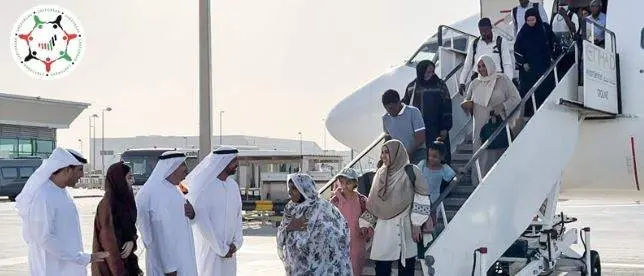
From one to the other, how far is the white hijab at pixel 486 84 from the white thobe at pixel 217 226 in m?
2.84

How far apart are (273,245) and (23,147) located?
147ft

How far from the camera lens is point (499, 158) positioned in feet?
28.1

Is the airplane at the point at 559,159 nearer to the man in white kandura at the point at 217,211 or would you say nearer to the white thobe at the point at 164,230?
the man in white kandura at the point at 217,211

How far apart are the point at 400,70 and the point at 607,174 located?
4.79m

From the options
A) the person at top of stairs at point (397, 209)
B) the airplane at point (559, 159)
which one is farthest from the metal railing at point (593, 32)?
the person at top of stairs at point (397, 209)

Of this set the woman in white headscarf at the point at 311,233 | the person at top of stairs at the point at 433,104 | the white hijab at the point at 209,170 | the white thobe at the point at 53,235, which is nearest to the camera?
the white thobe at the point at 53,235

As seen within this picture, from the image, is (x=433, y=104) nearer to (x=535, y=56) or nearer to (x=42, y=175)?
(x=535, y=56)

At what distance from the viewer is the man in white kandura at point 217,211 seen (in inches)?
297

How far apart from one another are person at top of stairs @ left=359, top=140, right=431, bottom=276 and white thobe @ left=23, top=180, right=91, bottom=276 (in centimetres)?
267

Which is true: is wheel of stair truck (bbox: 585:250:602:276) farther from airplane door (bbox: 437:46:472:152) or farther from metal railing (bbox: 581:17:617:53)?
metal railing (bbox: 581:17:617:53)

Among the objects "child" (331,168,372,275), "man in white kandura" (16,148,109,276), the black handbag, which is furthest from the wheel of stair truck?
"man in white kandura" (16,148,109,276)

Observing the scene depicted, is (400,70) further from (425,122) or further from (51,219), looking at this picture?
(51,219)

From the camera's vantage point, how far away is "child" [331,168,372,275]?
811cm

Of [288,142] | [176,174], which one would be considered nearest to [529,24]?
[176,174]
